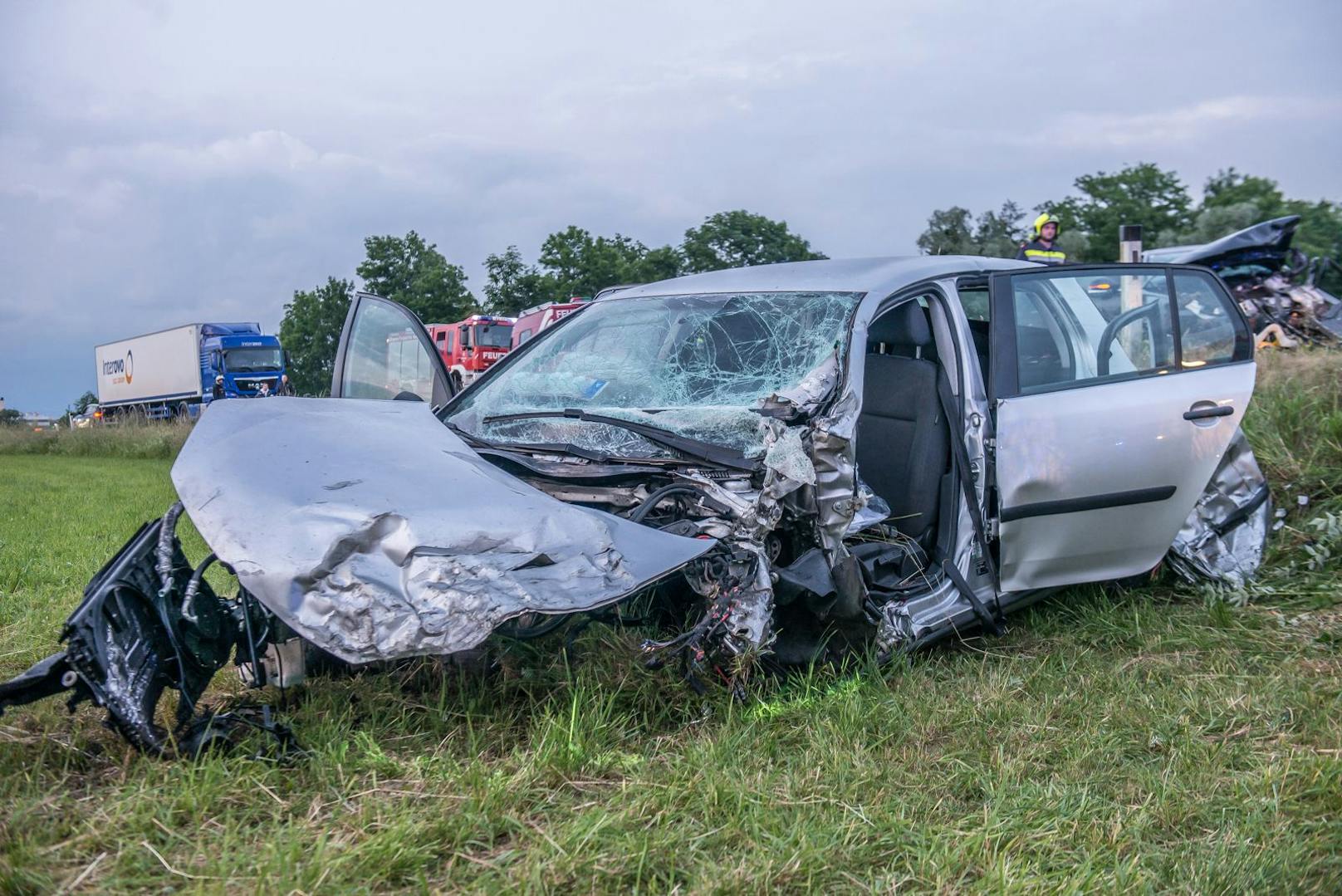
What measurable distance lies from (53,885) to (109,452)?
1950 centimetres

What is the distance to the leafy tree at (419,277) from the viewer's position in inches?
1742

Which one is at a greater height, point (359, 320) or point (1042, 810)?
point (359, 320)

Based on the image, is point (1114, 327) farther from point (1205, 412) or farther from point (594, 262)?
point (594, 262)

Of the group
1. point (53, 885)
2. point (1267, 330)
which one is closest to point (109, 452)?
point (1267, 330)

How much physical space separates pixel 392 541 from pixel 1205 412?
129 inches

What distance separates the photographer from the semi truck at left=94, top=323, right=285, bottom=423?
3250cm

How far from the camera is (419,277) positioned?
44.7 m

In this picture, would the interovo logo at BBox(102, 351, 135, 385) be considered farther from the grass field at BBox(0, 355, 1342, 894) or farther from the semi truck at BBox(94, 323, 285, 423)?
the grass field at BBox(0, 355, 1342, 894)

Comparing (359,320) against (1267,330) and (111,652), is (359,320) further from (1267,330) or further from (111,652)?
(1267,330)

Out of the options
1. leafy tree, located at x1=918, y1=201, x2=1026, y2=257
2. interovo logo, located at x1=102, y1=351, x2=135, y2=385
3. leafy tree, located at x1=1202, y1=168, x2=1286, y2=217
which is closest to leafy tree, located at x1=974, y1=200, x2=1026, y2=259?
leafy tree, located at x1=918, y1=201, x2=1026, y2=257

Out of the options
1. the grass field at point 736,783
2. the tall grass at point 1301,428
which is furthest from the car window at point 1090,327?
the tall grass at point 1301,428

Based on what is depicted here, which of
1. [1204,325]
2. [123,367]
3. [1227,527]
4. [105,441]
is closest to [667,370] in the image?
[1204,325]

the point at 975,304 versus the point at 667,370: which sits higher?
the point at 975,304

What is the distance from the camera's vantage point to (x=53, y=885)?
2098mm
